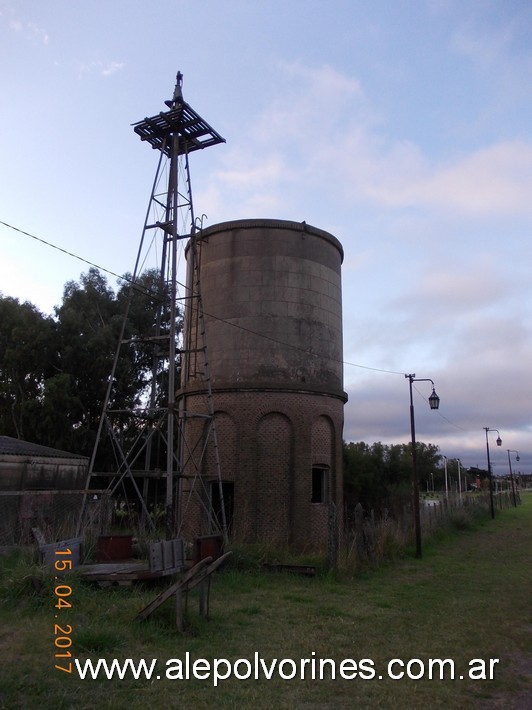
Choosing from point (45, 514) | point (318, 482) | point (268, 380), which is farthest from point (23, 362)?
point (318, 482)

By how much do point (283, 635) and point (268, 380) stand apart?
11.6 m

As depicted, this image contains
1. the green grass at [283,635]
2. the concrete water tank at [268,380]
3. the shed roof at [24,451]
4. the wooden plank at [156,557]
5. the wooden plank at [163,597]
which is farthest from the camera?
the concrete water tank at [268,380]

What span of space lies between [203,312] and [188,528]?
25.2 feet

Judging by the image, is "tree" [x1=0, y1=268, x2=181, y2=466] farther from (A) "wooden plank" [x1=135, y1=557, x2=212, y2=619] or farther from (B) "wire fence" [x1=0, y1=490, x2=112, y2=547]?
(A) "wooden plank" [x1=135, y1=557, x2=212, y2=619]

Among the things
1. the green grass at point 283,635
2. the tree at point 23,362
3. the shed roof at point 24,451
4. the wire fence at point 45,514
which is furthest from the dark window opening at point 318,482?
the tree at point 23,362

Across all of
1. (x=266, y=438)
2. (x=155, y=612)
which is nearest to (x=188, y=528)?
(x=266, y=438)

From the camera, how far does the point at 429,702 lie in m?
6.30

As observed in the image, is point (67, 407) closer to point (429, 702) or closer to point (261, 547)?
point (261, 547)

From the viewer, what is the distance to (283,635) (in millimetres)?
8758

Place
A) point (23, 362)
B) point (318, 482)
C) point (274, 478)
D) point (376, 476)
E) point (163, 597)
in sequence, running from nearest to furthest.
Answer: point (163, 597), point (274, 478), point (318, 482), point (23, 362), point (376, 476)

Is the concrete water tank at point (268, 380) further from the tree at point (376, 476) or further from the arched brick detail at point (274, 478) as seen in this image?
the tree at point (376, 476)

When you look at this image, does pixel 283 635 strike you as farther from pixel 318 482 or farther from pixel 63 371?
pixel 63 371

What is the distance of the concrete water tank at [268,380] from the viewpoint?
19.4 metres

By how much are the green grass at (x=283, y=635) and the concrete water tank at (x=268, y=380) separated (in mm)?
5114
